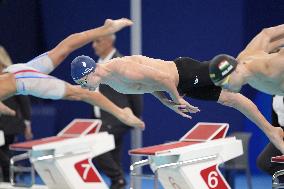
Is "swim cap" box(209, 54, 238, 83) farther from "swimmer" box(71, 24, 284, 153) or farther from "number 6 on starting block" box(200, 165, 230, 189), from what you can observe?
"number 6 on starting block" box(200, 165, 230, 189)

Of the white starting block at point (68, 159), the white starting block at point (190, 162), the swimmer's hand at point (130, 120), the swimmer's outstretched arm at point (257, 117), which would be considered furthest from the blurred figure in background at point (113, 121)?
the swimmer's outstretched arm at point (257, 117)

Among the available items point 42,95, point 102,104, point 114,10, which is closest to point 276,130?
point 102,104

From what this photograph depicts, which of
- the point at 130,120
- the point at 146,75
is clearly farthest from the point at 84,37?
the point at 146,75

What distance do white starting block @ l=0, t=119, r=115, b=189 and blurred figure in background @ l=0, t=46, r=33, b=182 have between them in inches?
39.9

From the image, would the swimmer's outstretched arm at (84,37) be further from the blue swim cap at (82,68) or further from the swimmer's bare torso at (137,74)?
the blue swim cap at (82,68)

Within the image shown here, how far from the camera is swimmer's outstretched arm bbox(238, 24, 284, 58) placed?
663 centimetres

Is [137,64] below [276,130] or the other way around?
the other way around

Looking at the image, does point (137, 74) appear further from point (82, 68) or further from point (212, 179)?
point (212, 179)

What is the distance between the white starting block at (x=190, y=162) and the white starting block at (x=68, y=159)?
1.16 metres

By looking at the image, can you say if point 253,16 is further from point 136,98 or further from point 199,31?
point 136,98

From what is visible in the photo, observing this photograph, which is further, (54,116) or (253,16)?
(54,116)

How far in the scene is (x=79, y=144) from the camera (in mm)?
8797

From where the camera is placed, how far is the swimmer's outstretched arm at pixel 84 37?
805 cm

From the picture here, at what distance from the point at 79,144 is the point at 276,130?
2.64 metres
